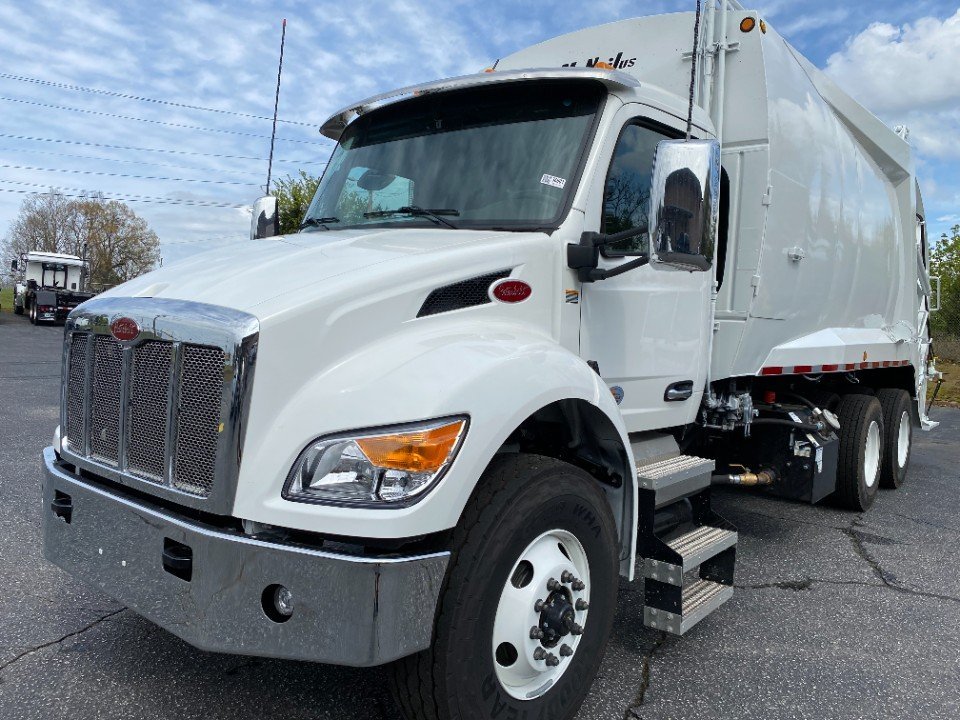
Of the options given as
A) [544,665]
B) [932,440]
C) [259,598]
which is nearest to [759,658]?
[544,665]

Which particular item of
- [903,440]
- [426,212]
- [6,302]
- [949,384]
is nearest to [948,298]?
[949,384]

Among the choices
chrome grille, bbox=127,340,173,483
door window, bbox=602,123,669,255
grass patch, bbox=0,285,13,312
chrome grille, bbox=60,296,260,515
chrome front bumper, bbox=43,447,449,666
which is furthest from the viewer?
grass patch, bbox=0,285,13,312

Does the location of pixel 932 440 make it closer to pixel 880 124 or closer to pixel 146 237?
pixel 880 124

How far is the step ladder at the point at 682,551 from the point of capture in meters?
3.27

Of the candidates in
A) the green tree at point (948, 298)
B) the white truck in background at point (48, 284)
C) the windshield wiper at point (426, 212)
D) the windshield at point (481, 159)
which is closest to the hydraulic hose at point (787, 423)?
the windshield at point (481, 159)

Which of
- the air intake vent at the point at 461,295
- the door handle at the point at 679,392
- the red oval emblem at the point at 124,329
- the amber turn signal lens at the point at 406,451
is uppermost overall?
the air intake vent at the point at 461,295

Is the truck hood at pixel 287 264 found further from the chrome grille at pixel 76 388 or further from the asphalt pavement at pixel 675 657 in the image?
the asphalt pavement at pixel 675 657

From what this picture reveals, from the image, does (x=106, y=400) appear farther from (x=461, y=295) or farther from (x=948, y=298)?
(x=948, y=298)

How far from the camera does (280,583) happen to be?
87.6 inches

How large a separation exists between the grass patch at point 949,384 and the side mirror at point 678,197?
15128 mm

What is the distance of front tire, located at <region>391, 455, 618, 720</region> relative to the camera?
2.36m

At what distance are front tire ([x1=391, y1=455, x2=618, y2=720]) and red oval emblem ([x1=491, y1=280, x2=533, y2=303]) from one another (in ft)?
2.16

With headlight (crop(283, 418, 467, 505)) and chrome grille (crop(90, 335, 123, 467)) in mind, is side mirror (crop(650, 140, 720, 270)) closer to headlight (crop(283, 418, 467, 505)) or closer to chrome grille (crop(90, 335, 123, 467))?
headlight (crop(283, 418, 467, 505))

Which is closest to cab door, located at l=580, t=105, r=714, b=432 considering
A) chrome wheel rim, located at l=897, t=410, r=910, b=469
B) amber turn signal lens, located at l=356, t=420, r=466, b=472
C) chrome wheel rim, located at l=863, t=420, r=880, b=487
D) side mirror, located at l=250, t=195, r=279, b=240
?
amber turn signal lens, located at l=356, t=420, r=466, b=472
